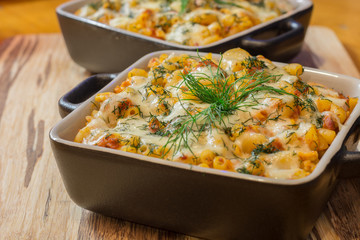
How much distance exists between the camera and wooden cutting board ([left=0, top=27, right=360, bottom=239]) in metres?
1.64

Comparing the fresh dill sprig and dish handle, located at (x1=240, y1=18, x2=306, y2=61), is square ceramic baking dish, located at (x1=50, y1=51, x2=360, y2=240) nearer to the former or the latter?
the fresh dill sprig

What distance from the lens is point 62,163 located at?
154cm

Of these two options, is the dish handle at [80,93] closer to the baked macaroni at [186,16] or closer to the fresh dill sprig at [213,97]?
the fresh dill sprig at [213,97]

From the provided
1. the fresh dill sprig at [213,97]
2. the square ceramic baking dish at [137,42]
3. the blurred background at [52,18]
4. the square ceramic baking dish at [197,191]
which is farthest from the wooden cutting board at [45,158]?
the blurred background at [52,18]

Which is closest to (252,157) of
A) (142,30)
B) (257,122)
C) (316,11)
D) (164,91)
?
(257,122)

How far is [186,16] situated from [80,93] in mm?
975

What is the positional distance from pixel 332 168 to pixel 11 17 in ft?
12.0

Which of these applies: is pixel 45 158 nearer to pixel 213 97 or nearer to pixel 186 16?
pixel 213 97

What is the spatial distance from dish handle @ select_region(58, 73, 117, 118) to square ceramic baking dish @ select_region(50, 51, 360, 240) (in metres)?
0.15

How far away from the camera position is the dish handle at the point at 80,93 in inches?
70.6

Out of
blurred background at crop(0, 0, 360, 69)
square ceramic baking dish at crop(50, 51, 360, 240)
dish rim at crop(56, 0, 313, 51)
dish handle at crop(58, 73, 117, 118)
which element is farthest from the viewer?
blurred background at crop(0, 0, 360, 69)

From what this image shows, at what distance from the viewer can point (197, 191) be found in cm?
138

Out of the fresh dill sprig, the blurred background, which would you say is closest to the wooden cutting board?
the fresh dill sprig

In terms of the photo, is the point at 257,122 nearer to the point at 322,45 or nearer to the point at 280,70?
the point at 280,70
